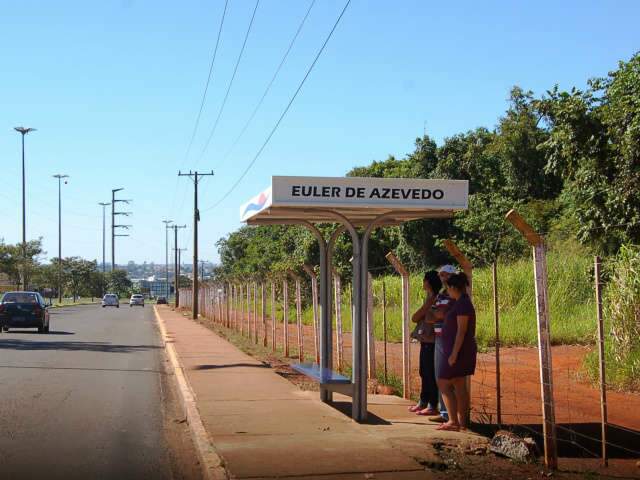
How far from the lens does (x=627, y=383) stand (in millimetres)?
12609

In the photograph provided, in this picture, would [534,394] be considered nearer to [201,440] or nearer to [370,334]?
[370,334]

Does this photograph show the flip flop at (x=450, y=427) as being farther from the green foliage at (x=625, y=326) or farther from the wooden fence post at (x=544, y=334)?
the green foliage at (x=625, y=326)

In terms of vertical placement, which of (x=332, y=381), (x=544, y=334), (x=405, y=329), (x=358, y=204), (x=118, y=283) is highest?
(x=118, y=283)

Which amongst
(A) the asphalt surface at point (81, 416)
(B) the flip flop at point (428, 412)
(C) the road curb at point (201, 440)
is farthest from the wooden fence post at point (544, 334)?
(A) the asphalt surface at point (81, 416)

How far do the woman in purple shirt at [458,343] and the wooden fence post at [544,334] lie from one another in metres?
1.12

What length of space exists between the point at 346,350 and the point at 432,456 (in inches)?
567

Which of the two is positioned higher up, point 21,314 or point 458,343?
point 458,343

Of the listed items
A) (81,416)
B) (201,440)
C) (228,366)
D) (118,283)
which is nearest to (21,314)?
(228,366)

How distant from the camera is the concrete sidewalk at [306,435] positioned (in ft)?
23.7

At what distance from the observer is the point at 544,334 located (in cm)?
728

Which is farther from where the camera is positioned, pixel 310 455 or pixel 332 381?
pixel 332 381

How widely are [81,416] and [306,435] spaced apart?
340cm

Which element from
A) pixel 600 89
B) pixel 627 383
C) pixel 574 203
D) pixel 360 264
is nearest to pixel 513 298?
pixel 574 203

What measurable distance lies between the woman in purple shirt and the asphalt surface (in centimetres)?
289
